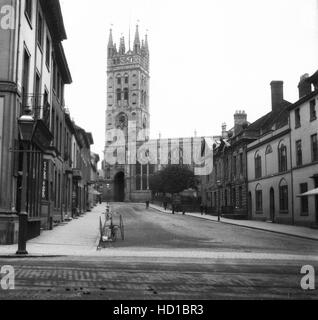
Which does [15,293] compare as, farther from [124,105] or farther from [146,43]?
[146,43]

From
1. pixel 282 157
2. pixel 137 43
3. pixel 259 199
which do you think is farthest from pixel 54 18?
pixel 137 43

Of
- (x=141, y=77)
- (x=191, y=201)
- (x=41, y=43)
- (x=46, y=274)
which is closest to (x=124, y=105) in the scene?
(x=141, y=77)

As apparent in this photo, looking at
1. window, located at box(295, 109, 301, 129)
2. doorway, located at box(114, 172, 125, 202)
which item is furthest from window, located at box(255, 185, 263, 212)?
doorway, located at box(114, 172, 125, 202)

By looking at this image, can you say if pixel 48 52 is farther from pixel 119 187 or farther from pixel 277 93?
pixel 119 187

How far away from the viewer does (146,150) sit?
122312 mm

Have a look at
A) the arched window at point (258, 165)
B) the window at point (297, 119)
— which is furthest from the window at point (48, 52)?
the arched window at point (258, 165)

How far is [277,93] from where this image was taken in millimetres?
47906

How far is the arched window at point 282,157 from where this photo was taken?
36.8m

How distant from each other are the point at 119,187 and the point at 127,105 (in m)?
22.8

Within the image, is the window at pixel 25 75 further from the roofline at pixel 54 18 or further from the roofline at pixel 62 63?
the roofline at pixel 62 63

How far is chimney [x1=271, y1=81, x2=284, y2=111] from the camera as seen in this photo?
4753 cm

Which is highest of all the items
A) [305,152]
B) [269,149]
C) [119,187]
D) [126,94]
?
[126,94]
